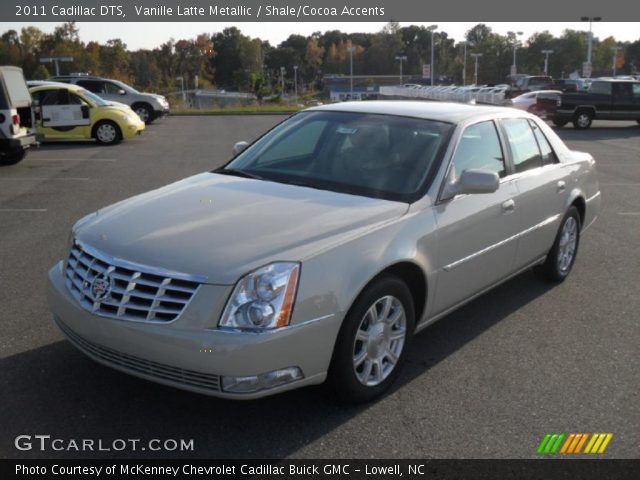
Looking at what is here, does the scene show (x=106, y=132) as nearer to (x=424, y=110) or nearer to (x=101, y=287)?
(x=424, y=110)

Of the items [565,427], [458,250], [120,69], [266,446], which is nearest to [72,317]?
[266,446]

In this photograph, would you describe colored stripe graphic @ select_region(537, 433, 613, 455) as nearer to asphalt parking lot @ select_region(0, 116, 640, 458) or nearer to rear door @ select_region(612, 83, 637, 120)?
asphalt parking lot @ select_region(0, 116, 640, 458)

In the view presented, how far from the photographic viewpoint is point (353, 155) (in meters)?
4.71

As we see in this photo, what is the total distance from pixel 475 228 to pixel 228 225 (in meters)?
1.73

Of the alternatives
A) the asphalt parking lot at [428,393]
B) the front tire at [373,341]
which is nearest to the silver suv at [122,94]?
the asphalt parking lot at [428,393]

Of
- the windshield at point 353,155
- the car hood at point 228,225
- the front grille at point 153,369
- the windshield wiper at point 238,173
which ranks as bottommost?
the front grille at point 153,369

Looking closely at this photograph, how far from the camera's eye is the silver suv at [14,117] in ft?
41.9

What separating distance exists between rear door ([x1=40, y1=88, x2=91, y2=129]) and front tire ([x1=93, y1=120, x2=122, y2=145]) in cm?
33

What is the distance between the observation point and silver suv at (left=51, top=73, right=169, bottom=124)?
952 inches

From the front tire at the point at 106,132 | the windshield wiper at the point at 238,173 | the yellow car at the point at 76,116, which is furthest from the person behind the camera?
the front tire at the point at 106,132

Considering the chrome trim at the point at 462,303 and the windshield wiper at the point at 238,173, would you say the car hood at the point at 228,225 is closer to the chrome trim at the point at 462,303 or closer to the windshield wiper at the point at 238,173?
the windshield wiper at the point at 238,173

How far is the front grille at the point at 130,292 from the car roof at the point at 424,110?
2375 millimetres

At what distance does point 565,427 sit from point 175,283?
218 cm

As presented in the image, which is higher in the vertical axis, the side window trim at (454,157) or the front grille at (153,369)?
the side window trim at (454,157)
